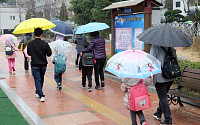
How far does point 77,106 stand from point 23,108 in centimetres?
130

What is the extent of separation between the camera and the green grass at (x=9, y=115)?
5.23 metres

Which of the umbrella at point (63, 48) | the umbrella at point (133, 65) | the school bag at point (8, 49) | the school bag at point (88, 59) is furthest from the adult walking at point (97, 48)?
the school bag at point (8, 49)

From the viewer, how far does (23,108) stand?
6.17 metres

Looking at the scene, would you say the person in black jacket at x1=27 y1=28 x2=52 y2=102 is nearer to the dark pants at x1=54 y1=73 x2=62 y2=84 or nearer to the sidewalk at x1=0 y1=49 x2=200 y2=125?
the sidewalk at x1=0 y1=49 x2=200 y2=125

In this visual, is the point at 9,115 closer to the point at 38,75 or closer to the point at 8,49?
the point at 38,75

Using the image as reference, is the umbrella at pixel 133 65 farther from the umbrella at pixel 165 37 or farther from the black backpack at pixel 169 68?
the black backpack at pixel 169 68

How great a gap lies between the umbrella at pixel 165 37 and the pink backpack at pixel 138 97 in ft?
2.42

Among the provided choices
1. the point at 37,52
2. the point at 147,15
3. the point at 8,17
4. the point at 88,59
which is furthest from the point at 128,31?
the point at 8,17

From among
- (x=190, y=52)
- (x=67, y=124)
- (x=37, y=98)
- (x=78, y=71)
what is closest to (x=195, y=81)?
(x=67, y=124)

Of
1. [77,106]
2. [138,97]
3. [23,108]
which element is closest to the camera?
[138,97]

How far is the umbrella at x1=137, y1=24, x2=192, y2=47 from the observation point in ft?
14.1

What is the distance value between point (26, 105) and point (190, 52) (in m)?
10.4

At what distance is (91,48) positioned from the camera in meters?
7.54

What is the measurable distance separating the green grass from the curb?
9 cm
